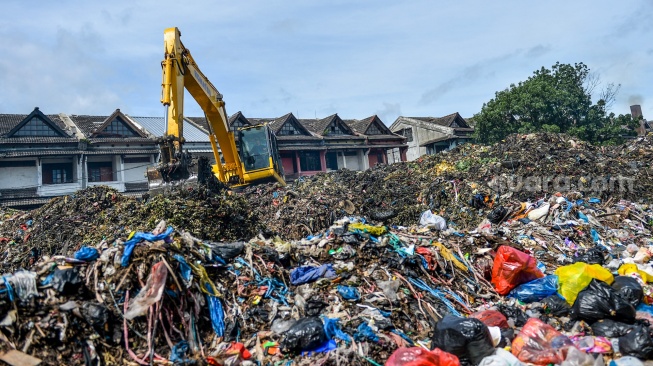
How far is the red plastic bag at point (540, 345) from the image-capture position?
3713mm

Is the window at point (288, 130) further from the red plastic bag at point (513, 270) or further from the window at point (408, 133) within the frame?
the red plastic bag at point (513, 270)

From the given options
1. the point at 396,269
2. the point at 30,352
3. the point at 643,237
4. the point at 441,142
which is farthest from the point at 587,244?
the point at 441,142

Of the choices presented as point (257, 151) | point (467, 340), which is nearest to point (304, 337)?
point (467, 340)

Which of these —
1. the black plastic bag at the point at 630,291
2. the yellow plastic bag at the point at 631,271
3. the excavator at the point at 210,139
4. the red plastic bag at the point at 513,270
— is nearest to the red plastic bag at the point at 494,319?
the red plastic bag at the point at 513,270

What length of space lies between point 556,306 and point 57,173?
2175 cm

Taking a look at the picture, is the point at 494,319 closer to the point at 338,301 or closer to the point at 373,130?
the point at 338,301

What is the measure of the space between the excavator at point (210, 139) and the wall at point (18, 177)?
11.7m

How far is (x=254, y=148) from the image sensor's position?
14.0 meters

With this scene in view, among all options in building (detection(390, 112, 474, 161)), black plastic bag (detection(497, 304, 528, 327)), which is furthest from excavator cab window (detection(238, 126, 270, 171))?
building (detection(390, 112, 474, 161))

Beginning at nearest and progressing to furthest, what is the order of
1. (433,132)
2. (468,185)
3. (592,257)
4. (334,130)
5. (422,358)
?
(422,358) < (592,257) < (468,185) < (334,130) < (433,132)

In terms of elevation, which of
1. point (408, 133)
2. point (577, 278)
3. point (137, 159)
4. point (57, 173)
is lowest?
point (577, 278)

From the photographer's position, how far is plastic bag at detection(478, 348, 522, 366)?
356cm

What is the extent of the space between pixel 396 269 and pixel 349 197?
23.4 ft

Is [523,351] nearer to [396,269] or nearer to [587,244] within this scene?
[396,269]
